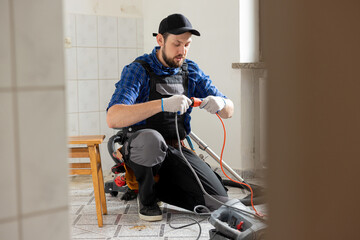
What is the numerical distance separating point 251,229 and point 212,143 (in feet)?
5.75

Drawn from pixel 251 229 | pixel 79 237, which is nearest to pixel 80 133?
pixel 79 237

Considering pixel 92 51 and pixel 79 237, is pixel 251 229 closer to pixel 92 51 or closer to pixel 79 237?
pixel 79 237

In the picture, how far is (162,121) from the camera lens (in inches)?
96.0

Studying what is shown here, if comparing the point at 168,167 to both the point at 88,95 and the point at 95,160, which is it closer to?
the point at 95,160

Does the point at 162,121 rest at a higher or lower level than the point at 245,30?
lower

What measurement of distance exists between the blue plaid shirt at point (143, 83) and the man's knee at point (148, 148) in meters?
0.17

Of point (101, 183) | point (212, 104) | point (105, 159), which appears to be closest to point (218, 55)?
point (212, 104)

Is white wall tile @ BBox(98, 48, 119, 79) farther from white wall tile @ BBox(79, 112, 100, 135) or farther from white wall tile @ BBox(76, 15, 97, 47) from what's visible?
white wall tile @ BBox(79, 112, 100, 135)

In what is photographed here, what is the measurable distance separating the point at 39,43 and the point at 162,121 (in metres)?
1.76

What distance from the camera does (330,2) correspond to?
0.61 meters

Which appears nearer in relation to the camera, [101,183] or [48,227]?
[48,227]

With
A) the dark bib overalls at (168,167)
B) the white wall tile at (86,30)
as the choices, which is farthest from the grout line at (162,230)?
the white wall tile at (86,30)

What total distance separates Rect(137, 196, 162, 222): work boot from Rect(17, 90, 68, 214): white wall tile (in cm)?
163

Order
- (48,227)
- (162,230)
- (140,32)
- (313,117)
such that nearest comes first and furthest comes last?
(313,117) → (48,227) → (162,230) → (140,32)
